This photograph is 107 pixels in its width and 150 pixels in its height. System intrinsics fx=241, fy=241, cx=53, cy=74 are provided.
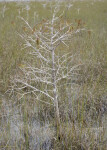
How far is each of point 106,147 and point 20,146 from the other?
70 centimetres

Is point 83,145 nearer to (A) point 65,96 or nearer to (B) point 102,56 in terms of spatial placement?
(A) point 65,96

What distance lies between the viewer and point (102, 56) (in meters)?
3.85

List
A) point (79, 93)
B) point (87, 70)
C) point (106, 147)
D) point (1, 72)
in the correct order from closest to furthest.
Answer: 1. point (106, 147)
2. point (79, 93)
3. point (1, 72)
4. point (87, 70)

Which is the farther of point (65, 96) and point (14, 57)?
point (14, 57)

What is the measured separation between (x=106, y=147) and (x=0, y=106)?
1258 mm

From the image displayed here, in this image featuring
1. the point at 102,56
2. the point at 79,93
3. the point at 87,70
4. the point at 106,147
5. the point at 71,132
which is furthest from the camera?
the point at 102,56

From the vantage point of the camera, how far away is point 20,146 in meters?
2.00

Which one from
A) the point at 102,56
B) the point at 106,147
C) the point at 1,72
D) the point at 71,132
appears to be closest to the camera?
the point at 106,147

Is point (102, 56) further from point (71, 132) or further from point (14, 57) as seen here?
point (71, 132)

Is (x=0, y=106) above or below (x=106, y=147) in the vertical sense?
above

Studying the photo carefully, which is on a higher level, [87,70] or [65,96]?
[87,70]

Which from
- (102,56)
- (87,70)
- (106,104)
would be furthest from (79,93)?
(102,56)

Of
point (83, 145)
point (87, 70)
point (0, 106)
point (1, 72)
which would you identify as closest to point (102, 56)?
point (87, 70)

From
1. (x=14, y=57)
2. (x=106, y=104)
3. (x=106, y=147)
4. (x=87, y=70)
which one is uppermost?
(x=14, y=57)
